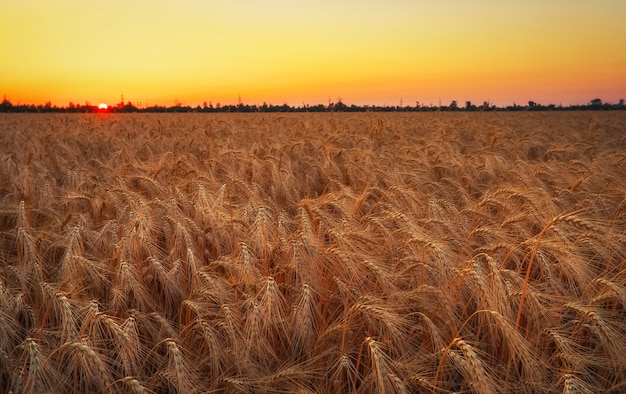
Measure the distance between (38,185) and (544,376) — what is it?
571cm

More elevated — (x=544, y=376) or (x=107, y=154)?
(x=107, y=154)

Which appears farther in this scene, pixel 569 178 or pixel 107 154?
pixel 107 154

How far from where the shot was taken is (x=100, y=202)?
4.48 m

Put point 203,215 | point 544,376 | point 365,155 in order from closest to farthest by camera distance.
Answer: point 544,376, point 203,215, point 365,155

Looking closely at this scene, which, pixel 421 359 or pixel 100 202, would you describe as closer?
pixel 421 359

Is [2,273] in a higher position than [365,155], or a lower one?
lower

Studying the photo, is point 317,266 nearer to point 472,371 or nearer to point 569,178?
point 472,371

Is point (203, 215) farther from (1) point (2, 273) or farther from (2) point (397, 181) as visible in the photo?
(2) point (397, 181)

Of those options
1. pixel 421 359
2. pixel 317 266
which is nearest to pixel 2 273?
pixel 317 266

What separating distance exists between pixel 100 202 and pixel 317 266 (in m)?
2.80

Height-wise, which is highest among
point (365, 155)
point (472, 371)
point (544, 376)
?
point (365, 155)

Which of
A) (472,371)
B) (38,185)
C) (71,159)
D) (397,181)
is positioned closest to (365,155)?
(397,181)

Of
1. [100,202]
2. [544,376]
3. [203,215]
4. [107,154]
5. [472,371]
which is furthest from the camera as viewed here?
[107,154]

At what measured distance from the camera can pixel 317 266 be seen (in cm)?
279
